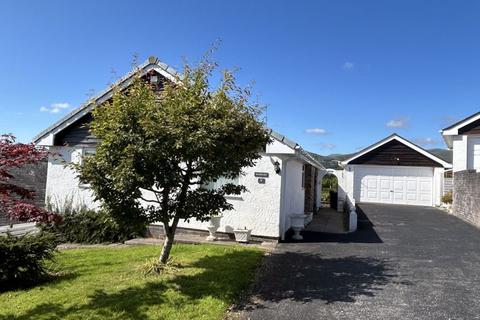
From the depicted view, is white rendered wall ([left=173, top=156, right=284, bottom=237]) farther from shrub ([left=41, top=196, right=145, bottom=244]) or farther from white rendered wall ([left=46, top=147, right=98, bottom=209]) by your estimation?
white rendered wall ([left=46, top=147, right=98, bottom=209])

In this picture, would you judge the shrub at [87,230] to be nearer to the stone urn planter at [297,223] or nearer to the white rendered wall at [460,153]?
the stone urn planter at [297,223]

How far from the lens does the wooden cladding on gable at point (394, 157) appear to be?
2531 cm

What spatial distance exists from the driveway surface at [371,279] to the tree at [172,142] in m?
2.32

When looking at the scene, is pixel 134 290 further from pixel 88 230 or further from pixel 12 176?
pixel 88 230

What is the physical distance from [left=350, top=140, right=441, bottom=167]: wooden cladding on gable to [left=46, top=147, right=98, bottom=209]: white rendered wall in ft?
57.1

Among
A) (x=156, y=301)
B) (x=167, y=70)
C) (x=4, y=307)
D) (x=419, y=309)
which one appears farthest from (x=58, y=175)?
(x=419, y=309)

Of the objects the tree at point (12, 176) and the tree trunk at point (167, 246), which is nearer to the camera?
the tree at point (12, 176)

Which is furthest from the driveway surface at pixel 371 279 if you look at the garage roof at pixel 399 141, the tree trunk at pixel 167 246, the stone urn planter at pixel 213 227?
the garage roof at pixel 399 141

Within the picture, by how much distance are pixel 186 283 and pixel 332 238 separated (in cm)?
683

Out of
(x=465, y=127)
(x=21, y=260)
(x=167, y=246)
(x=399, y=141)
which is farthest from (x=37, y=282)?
(x=399, y=141)

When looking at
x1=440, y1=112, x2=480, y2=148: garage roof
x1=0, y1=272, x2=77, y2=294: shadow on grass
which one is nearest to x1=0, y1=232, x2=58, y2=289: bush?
x1=0, y1=272, x2=77, y2=294: shadow on grass

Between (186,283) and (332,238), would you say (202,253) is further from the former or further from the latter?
(332,238)

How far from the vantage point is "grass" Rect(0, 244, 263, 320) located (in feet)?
19.7

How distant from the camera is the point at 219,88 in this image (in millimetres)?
7699
